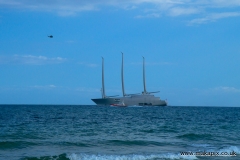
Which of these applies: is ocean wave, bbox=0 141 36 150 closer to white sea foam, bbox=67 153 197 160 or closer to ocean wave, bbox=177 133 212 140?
white sea foam, bbox=67 153 197 160

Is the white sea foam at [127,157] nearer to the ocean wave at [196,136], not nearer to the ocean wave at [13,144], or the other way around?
the ocean wave at [13,144]

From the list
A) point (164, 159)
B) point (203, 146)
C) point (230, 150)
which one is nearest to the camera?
point (164, 159)

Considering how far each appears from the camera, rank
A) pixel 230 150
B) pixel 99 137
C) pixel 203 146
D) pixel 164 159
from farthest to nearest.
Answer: pixel 99 137, pixel 203 146, pixel 230 150, pixel 164 159

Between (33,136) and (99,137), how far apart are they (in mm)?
5572

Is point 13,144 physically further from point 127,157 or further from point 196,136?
point 196,136

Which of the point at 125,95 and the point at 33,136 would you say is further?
the point at 125,95

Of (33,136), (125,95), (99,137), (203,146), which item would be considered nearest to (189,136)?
(203,146)

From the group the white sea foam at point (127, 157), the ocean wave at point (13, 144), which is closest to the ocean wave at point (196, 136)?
the white sea foam at point (127, 157)

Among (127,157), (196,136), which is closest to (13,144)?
(127,157)

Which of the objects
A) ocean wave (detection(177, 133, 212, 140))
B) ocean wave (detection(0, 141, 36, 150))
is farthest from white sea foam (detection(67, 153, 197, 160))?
ocean wave (detection(177, 133, 212, 140))

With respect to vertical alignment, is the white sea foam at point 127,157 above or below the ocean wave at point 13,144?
below

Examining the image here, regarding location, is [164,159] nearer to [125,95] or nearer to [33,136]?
[33,136]

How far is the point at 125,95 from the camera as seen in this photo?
138 meters

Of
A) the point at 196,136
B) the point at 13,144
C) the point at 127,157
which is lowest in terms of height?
the point at 127,157
